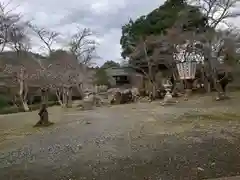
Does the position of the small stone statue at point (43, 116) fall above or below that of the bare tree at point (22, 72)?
below

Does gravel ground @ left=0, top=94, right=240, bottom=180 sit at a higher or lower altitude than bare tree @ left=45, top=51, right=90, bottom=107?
lower

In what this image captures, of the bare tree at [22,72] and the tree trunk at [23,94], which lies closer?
the bare tree at [22,72]

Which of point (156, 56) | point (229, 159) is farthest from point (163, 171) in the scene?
point (156, 56)

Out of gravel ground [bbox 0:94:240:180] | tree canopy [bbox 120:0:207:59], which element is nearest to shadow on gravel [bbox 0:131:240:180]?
gravel ground [bbox 0:94:240:180]

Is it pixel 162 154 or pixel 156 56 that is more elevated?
pixel 156 56

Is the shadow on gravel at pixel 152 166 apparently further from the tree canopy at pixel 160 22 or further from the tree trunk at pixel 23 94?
the tree canopy at pixel 160 22

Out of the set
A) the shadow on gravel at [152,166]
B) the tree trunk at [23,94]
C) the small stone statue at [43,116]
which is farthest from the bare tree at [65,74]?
the shadow on gravel at [152,166]

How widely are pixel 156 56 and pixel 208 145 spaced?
1280cm

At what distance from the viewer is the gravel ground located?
4.50 meters

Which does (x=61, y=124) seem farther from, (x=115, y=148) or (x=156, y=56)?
(x=156, y=56)

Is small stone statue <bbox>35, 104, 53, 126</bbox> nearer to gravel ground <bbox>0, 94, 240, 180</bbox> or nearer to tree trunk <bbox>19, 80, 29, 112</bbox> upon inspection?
gravel ground <bbox>0, 94, 240, 180</bbox>

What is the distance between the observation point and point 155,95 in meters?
17.8

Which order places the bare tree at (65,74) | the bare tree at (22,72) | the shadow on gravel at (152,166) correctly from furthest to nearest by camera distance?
the bare tree at (65,74) < the bare tree at (22,72) < the shadow on gravel at (152,166)

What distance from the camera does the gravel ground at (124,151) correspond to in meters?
4.50
